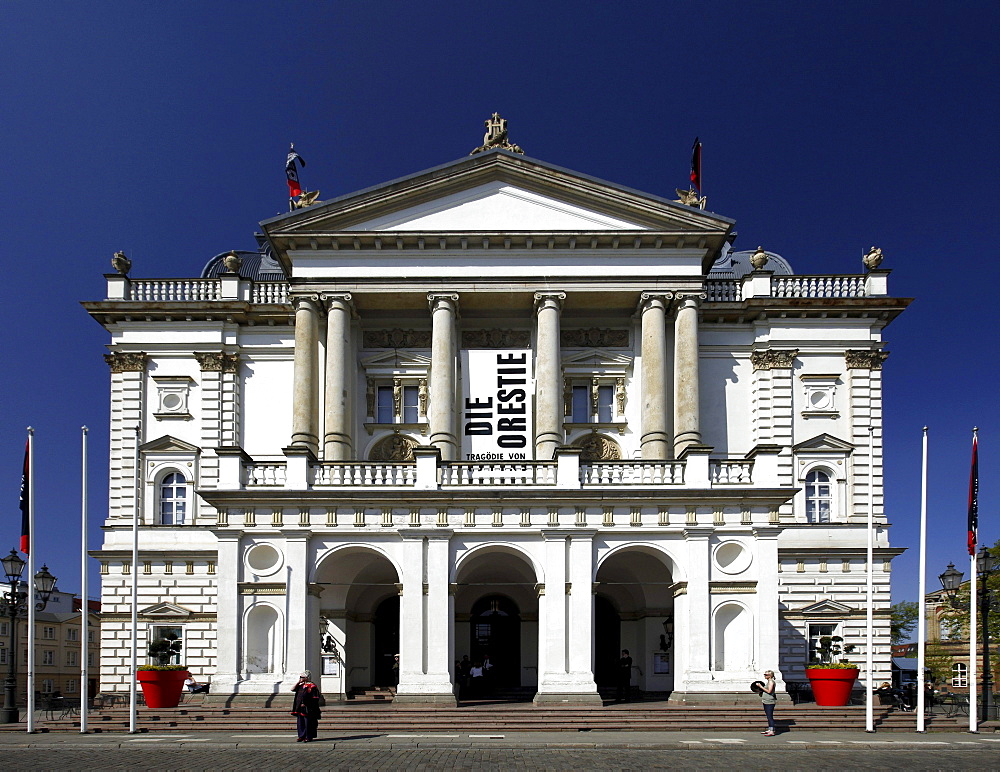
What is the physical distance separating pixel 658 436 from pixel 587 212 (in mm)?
9433

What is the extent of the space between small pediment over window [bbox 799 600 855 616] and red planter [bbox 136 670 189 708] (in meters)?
24.0

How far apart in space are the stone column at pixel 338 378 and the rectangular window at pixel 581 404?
9.42m

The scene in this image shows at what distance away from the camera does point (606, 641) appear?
126 ft

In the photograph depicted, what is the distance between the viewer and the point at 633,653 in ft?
123

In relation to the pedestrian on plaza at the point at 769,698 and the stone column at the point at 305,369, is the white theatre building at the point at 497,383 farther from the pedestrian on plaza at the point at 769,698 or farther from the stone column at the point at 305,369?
the pedestrian on plaza at the point at 769,698

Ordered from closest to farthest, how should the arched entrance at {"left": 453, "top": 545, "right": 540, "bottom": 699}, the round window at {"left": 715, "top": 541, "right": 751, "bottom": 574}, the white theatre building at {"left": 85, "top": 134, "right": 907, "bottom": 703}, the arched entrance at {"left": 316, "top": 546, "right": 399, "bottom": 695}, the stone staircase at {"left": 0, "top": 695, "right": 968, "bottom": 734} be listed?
the stone staircase at {"left": 0, "top": 695, "right": 968, "bottom": 734}
the round window at {"left": 715, "top": 541, "right": 751, "bottom": 574}
the arched entrance at {"left": 316, "top": 546, "right": 399, "bottom": 695}
the arched entrance at {"left": 453, "top": 545, "right": 540, "bottom": 699}
the white theatre building at {"left": 85, "top": 134, "right": 907, "bottom": 703}

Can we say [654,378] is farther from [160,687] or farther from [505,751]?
[160,687]

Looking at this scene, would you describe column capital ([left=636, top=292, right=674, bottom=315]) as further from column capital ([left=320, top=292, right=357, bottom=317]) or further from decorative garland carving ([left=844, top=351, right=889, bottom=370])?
column capital ([left=320, top=292, right=357, bottom=317])

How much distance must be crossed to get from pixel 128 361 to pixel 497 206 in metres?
17.0

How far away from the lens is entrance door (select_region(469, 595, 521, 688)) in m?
38.5

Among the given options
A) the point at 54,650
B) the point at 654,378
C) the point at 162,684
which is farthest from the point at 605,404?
the point at 54,650

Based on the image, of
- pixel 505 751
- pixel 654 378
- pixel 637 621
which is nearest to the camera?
pixel 505 751

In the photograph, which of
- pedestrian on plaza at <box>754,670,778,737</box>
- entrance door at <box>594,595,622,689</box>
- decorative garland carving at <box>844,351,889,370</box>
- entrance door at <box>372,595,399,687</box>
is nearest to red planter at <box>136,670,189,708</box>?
entrance door at <box>372,595,399,687</box>

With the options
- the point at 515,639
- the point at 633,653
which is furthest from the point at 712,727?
the point at 515,639
